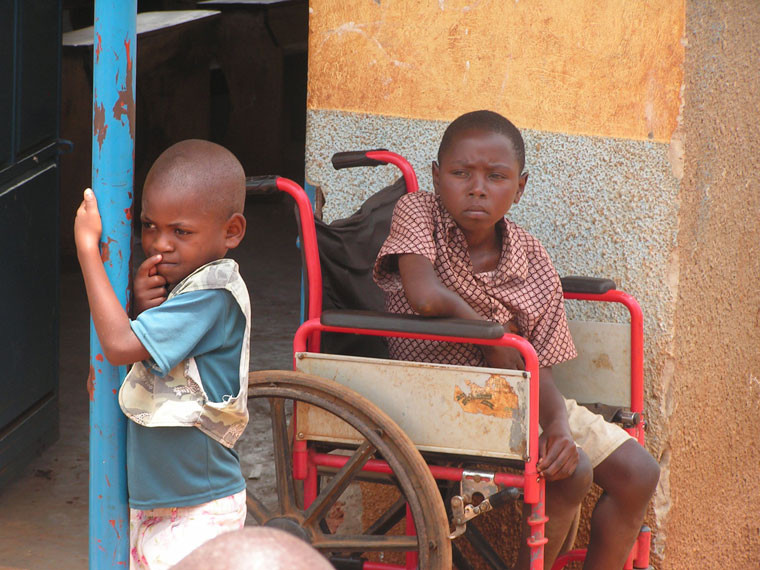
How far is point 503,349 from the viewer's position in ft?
7.60

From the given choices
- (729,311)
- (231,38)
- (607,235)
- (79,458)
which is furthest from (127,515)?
(231,38)

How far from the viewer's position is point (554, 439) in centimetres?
221

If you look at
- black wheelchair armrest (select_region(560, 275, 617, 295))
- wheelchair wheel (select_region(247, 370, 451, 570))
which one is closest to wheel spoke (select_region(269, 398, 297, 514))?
wheelchair wheel (select_region(247, 370, 451, 570))

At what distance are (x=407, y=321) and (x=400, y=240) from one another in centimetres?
29

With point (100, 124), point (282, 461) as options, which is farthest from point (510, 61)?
point (100, 124)

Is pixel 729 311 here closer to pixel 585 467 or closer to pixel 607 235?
pixel 607 235

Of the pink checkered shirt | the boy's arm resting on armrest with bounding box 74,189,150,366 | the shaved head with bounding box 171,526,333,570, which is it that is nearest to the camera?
the shaved head with bounding box 171,526,333,570

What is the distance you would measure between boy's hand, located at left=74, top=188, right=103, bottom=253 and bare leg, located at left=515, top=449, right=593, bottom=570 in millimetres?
1156

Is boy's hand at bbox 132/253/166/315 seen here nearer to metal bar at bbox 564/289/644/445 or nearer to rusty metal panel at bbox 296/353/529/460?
rusty metal panel at bbox 296/353/529/460

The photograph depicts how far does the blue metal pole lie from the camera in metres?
1.59

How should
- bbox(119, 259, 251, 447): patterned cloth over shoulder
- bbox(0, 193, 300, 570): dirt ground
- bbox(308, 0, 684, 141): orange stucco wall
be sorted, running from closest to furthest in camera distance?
bbox(119, 259, 251, 447): patterned cloth over shoulder → bbox(308, 0, 684, 141): orange stucco wall → bbox(0, 193, 300, 570): dirt ground

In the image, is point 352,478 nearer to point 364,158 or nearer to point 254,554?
point 364,158

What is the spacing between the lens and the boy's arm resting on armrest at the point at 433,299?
2213 millimetres

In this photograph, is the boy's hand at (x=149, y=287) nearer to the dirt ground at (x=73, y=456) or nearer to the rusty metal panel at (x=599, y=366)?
the rusty metal panel at (x=599, y=366)
